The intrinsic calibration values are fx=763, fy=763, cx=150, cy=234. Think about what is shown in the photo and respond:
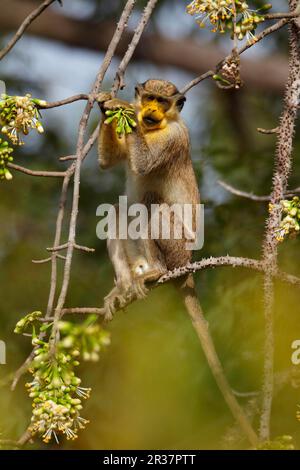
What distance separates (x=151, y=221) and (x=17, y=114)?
8.76ft

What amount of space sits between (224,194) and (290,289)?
2580 millimetres

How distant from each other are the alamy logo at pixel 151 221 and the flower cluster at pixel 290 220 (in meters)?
2.48

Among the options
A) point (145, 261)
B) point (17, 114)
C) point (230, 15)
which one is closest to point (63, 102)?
point (17, 114)

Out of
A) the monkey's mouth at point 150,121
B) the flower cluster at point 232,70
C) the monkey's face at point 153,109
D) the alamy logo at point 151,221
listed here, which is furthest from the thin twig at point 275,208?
the alamy logo at point 151,221

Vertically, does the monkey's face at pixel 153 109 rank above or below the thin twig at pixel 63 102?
above

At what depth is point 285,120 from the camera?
4020 mm

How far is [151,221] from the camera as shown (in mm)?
6059

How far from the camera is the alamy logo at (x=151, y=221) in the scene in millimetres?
6039

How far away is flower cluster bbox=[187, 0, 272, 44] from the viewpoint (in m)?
3.61

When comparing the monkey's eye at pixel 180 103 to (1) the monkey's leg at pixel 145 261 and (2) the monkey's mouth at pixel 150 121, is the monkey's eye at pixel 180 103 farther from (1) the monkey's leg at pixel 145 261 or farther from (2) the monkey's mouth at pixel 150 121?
(1) the monkey's leg at pixel 145 261

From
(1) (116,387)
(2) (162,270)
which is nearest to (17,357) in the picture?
(1) (116,387)

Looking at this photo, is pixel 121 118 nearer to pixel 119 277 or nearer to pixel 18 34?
pixel 18 34

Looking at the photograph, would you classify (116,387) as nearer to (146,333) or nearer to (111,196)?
(146,333)

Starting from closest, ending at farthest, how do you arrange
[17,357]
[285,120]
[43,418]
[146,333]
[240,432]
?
1. [43,418]
2. [285,120]
3. [240,432]
4. [146,333]
5. [17,357]
